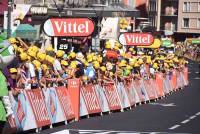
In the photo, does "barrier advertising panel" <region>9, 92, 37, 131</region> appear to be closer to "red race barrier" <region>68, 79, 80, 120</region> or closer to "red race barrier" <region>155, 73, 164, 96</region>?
"red race barrier" <region>68, 79, 80, 120</region>

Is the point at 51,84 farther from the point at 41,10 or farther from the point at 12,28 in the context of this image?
the point at 41,10

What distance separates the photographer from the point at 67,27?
22.8 metres

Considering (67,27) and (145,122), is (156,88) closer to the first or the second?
(67,27)

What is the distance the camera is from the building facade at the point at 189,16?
127188 millimetres

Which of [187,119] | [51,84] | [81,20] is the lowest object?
[187,119]

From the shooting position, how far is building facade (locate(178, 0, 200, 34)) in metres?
127

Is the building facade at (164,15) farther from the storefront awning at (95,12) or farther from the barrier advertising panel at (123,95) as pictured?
the barrier advertising panel at (123,95)

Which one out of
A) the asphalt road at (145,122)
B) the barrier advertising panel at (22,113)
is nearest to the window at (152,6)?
the asphalt road at (145,122)

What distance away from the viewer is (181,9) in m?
130

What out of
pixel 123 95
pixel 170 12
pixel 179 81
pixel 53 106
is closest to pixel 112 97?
pixel 123 95

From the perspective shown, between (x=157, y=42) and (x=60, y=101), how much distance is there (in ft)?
82.9

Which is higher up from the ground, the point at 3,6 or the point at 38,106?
the point at 3,6

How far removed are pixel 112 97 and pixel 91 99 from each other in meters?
2.31

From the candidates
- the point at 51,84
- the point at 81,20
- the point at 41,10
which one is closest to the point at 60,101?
the point at 51,84
